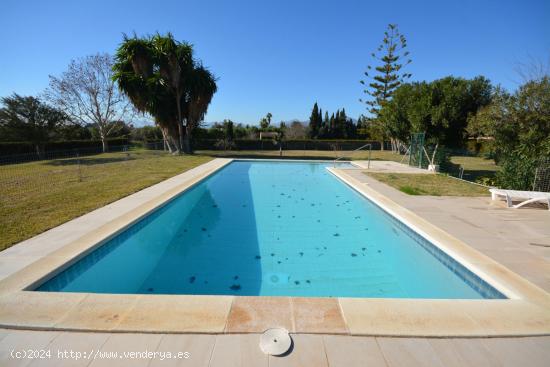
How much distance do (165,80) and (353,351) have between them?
19234 mm

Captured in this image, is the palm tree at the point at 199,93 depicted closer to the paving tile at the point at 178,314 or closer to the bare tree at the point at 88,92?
the bare tree at the point at 88,92

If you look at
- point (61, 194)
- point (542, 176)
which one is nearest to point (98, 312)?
point (61, 194)

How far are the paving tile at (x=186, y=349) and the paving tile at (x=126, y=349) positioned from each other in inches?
2.5

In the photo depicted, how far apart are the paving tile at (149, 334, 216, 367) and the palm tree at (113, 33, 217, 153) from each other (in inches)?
692

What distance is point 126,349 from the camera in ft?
6.04

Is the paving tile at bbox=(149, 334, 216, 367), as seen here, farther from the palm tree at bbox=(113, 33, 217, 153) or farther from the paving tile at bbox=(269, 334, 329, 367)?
the palm tree at bbox=(113, 33, 217, 153)

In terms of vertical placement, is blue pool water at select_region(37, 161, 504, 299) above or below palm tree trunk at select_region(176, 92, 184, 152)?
below

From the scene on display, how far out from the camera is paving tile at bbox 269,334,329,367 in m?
1.73

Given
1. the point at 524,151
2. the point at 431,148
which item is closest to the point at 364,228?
the point at 524,151

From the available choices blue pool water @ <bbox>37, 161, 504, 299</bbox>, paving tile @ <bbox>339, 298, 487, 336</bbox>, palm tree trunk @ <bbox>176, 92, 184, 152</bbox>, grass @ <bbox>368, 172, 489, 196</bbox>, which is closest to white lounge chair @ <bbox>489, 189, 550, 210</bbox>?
grass @ <bbox>368, 172, 489, 196</bbox>

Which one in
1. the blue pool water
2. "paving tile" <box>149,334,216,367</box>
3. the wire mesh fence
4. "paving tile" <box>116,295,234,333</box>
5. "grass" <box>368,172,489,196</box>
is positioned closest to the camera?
"paving tile" <box>149,334,216,367</box>

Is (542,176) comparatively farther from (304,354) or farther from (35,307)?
(35,307)

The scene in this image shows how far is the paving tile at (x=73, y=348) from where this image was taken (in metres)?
1.74

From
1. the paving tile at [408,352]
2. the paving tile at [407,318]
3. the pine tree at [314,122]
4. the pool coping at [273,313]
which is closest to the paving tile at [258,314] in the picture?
the pool coping at [273,313]
